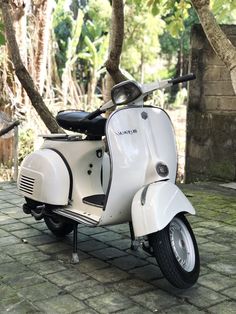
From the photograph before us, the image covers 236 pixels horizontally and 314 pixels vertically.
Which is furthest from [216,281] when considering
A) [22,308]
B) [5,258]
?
[5,258]

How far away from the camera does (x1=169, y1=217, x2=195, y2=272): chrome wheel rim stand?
9.93 ft

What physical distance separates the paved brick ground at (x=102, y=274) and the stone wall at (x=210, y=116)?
6.65 ft

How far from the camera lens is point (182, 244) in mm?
3129

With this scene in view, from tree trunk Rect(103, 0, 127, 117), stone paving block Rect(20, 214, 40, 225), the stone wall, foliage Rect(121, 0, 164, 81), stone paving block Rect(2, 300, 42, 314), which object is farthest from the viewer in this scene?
foliage Rect(121, 0, 164, 81)

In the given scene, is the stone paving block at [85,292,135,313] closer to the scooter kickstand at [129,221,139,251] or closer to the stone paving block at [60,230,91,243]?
the scooter kickstand at [129,221,139,251]

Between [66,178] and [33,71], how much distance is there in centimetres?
702

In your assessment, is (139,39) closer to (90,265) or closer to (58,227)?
(58,227)

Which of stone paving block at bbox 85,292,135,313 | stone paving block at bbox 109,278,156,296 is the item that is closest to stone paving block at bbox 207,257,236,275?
stone paving block at bbox 109,278,156,296

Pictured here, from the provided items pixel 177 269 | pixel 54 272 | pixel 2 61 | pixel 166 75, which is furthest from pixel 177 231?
pixel 166 75

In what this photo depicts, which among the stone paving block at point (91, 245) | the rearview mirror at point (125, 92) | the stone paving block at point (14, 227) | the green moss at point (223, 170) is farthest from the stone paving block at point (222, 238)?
the green moss at point (223, 170)

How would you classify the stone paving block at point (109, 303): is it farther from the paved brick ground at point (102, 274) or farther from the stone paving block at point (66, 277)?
the stone paving block at point (66, 277)

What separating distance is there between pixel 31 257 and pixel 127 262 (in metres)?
0.72

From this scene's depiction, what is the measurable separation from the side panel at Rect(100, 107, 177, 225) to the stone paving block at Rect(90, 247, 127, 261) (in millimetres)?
497

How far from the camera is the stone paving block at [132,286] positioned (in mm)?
3008
